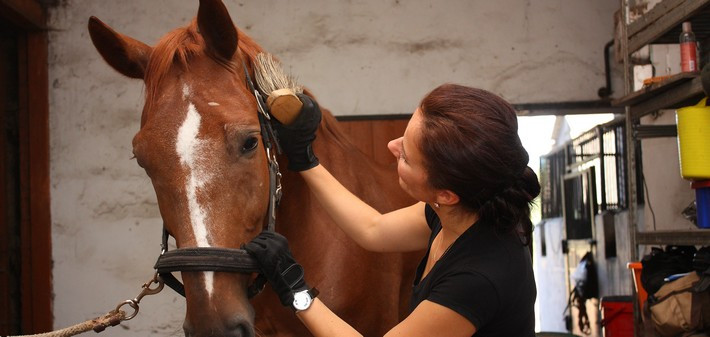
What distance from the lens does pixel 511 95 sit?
187 inches

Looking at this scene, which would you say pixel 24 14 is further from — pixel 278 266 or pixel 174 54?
pixel 278 266

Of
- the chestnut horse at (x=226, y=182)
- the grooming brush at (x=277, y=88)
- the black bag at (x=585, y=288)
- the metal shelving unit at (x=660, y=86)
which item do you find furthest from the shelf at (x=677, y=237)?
the black bag at (x=585, y=288)

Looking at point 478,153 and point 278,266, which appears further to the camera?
point 278,266

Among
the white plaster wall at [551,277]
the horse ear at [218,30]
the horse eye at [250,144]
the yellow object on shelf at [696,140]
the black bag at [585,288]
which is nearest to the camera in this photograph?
the horse eye at [250,144]

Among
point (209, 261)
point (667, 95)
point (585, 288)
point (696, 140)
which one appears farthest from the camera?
point (585, 288)

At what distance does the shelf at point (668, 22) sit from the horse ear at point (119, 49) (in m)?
2.07

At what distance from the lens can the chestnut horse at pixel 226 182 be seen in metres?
1.59

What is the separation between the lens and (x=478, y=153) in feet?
4.72

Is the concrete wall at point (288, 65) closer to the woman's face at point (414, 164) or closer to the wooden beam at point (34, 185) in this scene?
the wooden beam at point (34, 185)

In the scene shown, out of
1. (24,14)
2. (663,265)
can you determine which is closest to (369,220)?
(663,265)

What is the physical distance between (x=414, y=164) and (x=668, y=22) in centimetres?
209

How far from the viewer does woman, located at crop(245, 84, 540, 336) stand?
4.75ft

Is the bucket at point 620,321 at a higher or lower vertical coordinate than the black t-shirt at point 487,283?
lower

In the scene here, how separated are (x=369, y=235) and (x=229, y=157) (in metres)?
0.49
